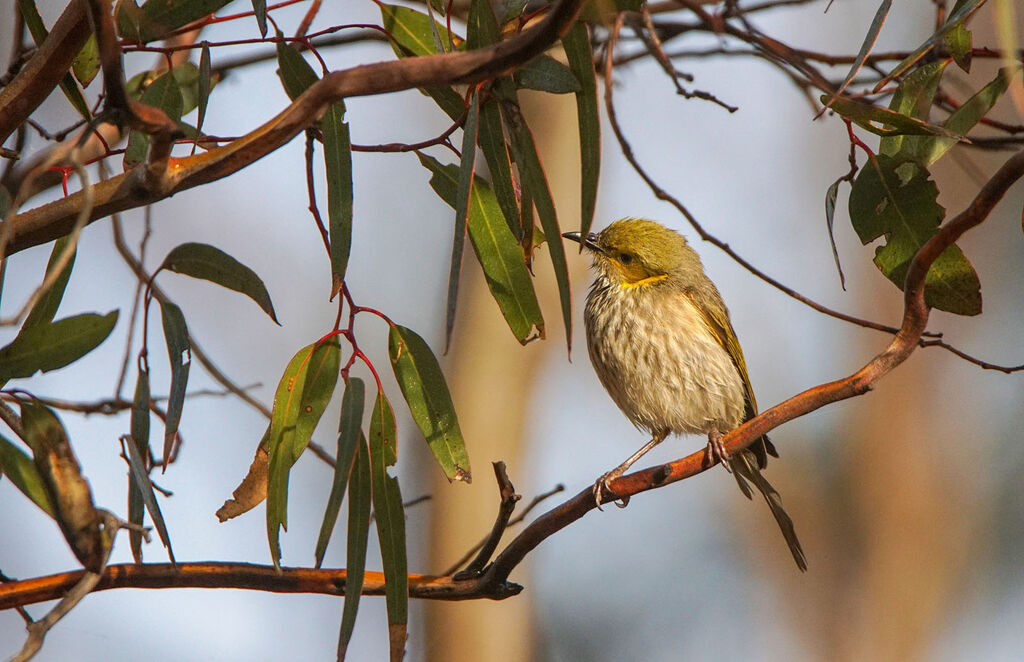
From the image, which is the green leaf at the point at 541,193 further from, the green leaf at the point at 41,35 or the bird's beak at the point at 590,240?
the bird's beak at the point at 590,240

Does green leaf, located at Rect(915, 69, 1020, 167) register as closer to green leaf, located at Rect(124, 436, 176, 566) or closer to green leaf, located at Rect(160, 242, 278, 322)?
green leaf, located at Rect(160, 242, 278, 322)

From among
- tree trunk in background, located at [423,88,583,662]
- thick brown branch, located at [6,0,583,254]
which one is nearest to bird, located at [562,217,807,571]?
tree trunk in background, located at [423,88,583,662]

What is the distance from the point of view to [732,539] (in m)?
7.96

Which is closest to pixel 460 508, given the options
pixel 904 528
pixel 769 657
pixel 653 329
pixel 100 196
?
pixel 653 329

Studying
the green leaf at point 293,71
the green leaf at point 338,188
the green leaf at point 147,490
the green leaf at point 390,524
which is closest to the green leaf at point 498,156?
the green leaf at point 338,188

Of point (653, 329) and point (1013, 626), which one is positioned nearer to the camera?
point (653, 329)

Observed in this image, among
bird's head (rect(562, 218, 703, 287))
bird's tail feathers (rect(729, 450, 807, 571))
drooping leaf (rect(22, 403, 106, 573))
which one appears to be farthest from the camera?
bird's head (rect(562, 218, 703, 287))

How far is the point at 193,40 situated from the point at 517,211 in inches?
49.1

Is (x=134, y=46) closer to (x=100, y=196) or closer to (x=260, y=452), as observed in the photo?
(x=100, y=196)

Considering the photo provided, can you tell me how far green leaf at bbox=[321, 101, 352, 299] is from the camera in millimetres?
1721

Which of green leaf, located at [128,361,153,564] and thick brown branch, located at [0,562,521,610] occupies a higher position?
green leaf, located at [128,361,153,564]

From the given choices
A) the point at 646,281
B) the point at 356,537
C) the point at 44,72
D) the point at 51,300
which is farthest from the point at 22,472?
the point at 646,281

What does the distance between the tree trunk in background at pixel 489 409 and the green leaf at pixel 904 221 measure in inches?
A: 93.4

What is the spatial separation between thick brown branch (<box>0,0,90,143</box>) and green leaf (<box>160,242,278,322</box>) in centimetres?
→ 44
